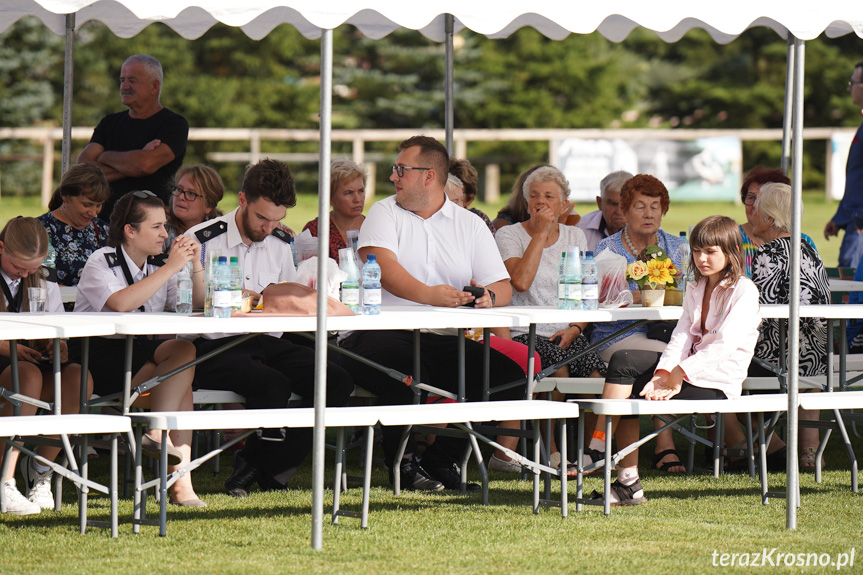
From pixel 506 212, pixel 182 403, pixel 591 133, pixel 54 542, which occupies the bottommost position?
pixel 54 542

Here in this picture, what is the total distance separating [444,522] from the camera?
185 inches

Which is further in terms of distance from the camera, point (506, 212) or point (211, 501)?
point (506, 212)

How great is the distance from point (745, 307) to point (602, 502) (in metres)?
0.95

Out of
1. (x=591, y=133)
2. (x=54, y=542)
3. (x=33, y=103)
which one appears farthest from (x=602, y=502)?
(x=33, y=103)

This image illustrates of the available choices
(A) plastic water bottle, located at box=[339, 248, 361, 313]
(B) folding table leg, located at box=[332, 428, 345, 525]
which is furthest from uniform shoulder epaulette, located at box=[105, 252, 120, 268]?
(B) folding table leg, located at box=[332, 428, 345, 525]

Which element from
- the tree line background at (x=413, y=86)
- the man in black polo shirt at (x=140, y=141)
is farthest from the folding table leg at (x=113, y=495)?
the tree line background at (x=413, y=86)

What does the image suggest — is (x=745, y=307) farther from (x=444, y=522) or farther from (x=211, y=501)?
(x=211, y=501)

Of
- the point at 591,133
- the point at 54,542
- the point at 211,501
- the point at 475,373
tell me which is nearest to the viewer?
the point at 54,542

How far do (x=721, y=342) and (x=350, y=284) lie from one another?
1.48m

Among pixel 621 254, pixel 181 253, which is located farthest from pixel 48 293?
pixel 621 254

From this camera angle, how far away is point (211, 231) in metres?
5.54

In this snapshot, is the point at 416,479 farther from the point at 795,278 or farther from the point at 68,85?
the point at 68,85

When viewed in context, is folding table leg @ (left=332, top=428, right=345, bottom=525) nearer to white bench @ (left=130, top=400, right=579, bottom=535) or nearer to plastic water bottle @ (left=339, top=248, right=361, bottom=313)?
white bench @ (left=130, top=400, right=579, bottom=535)

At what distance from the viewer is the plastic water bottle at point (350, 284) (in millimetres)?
4984
